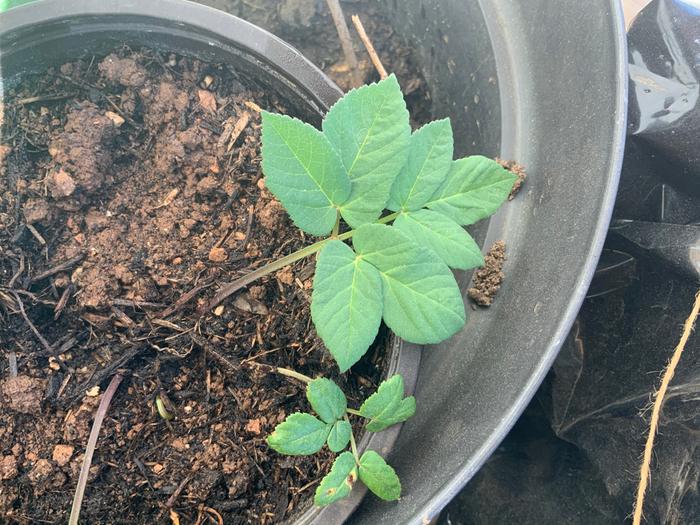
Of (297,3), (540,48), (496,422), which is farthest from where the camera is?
(297,3)


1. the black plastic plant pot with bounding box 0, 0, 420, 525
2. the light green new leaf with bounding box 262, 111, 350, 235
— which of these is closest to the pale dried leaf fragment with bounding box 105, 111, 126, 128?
the black plastic plant pot with bounding box 0, 0, 420, 525

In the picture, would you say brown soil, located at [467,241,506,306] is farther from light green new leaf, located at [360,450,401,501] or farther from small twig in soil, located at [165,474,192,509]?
small twig in soil, located at [165,474,192,509]

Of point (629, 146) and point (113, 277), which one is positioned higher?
point (113, 277)

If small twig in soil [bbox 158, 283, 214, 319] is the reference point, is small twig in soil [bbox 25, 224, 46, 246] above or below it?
above

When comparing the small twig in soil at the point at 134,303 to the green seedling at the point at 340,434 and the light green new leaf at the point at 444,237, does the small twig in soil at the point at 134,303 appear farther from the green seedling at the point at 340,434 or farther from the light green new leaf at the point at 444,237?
the light green new leaf at the point at 444,237

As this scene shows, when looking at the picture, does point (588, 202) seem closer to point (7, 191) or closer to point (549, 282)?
point (549, 282)

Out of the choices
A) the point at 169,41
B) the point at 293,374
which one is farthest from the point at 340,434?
the point at 169,41

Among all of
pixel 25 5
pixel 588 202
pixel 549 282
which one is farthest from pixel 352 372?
pixel 25 5
